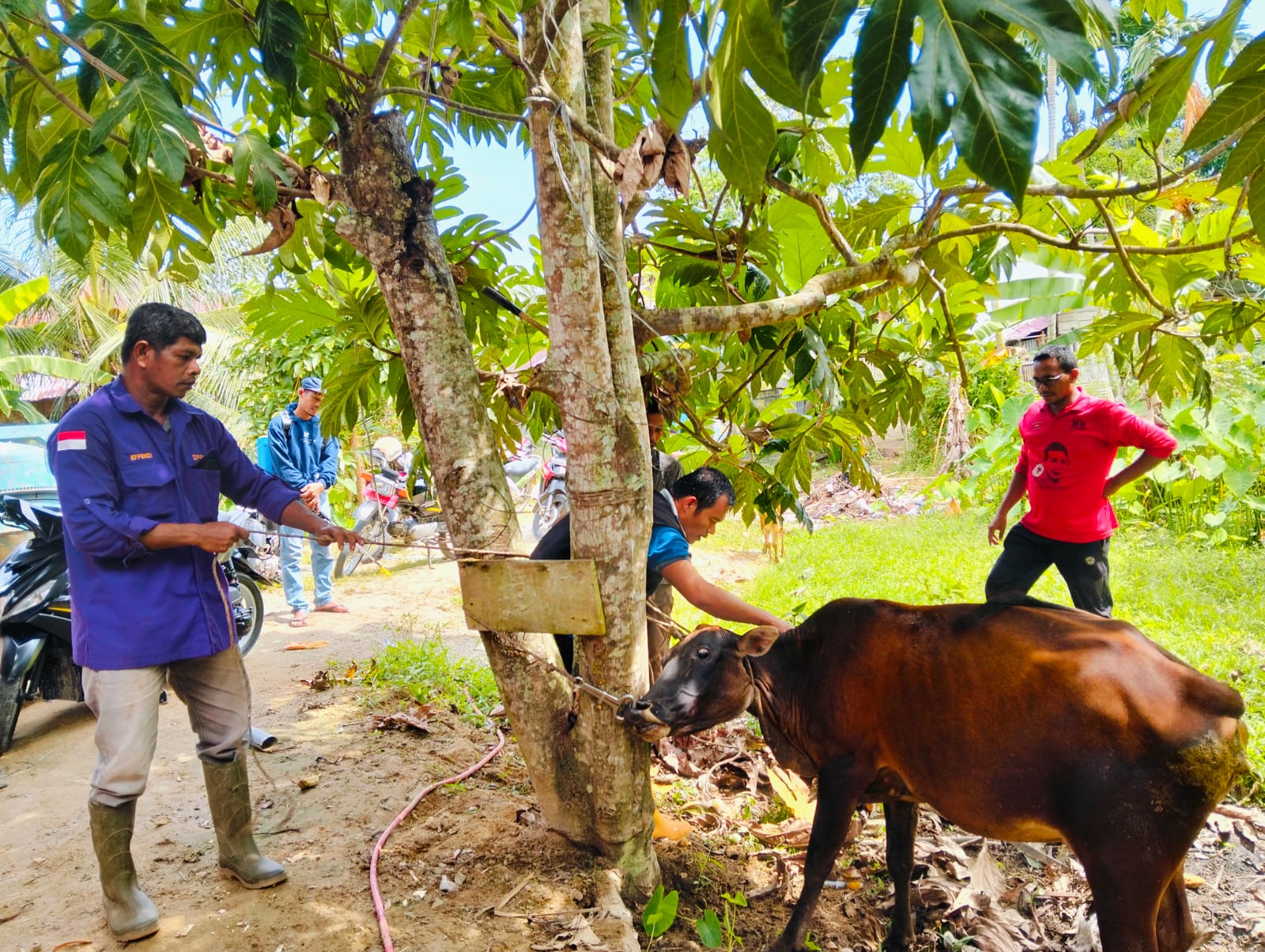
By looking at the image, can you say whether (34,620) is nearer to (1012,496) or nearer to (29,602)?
(29,602)

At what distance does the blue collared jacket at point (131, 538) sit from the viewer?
2.85 m

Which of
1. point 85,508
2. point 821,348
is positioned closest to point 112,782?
point 85,508

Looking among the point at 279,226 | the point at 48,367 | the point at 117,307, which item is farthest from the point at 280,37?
the point at 117,307

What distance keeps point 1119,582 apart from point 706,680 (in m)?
5.42

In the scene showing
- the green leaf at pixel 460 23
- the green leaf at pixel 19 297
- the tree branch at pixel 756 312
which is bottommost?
the tree branch at pixel 756 312

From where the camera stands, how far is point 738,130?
1.51 metres

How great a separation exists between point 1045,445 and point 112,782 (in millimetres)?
4823

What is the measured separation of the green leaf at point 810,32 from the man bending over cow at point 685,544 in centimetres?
214

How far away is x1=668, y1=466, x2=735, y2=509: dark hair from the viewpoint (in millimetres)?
3826

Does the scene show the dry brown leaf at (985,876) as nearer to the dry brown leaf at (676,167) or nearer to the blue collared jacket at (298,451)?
the dry brown leaf at (676,167)

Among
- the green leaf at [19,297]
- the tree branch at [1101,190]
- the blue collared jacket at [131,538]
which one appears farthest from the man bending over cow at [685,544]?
the green leaf at [19,297]

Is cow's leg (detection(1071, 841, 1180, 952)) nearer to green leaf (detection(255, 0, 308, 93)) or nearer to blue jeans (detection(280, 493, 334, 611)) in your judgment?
green leaf (detection(255, 0, 308, 93))

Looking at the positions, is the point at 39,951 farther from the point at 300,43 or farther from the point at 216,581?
the point at 300,43

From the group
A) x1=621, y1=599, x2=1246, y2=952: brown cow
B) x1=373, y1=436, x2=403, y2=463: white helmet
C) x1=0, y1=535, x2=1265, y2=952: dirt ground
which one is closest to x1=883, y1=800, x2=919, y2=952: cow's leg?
x1=621, y1=599, x2=1246, y2=952: brown cow
